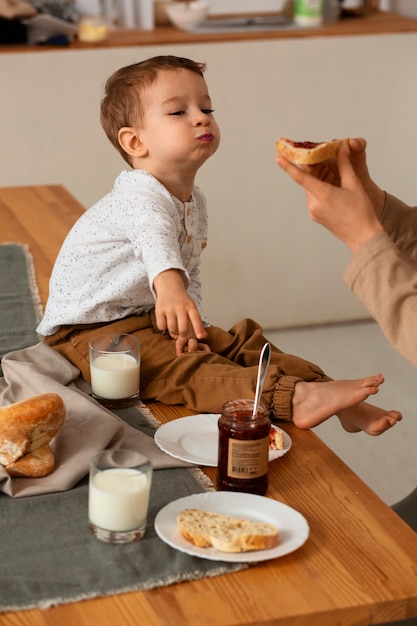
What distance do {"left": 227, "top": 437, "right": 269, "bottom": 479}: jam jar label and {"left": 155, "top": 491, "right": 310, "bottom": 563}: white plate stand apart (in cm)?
3

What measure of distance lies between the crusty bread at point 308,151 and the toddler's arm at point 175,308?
0.27 meters

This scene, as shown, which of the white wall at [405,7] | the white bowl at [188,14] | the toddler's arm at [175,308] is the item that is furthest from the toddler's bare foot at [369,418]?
the white wall at [405,7]

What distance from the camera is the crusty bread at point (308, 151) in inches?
54.4

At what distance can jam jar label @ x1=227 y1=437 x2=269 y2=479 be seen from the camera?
1309 mm

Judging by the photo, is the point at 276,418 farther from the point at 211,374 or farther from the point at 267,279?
the point at 267,279

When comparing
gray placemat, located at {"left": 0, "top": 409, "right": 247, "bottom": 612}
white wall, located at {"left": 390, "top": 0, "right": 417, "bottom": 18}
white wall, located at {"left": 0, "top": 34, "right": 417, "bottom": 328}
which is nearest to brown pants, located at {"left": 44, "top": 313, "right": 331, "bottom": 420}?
gray placemat, located at {"left": 0, "top": 409, "right": 247, "bottom": 612}

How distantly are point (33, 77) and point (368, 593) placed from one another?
8.47 feet

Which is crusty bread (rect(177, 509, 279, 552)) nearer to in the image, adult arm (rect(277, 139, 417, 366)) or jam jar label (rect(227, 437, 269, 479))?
jam jar label (rect(227, 437, 269, 479))

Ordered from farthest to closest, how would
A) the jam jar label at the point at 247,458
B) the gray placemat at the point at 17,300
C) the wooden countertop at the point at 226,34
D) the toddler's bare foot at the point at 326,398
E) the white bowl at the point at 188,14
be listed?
the white bowl at the point at 188,14
the wooden countertop at the point at 226,34
the gray placemat at the point at 17,300
the toddler's bare foot at the point at 326,398
the jam jar label at the point at 247,458

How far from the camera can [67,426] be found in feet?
4.85

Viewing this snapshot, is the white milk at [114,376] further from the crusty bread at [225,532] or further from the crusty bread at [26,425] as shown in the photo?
the crusty bread at [225,532]

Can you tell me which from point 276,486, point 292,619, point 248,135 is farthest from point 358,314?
point 292,619

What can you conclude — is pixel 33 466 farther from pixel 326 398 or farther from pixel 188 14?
pixel 188 14

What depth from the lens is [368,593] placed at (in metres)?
1.14
